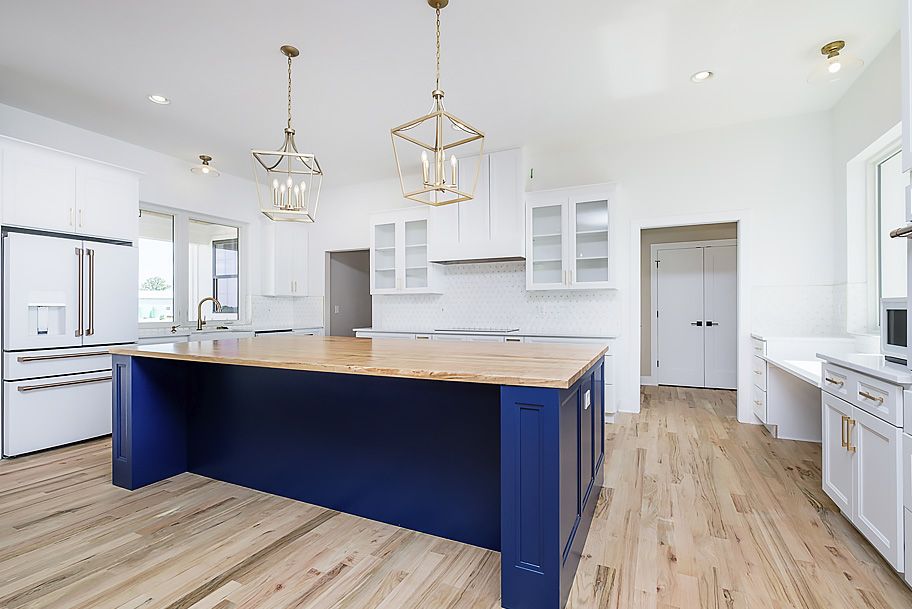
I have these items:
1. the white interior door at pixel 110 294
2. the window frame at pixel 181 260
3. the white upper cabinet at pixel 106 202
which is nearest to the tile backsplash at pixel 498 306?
the window frame at pixel 181 260

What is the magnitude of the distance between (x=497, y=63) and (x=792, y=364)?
9.93ft

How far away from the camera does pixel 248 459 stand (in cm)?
280

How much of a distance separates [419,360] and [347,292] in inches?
210

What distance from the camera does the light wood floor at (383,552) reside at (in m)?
1.75

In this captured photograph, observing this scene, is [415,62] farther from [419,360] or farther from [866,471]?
[866,471]

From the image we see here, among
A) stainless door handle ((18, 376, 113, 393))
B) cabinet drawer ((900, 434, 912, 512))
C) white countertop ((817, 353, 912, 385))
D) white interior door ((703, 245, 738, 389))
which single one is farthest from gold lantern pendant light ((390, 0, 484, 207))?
white interior door ((703, 245, 738, 389))

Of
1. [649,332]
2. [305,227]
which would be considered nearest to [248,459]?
[305,227]

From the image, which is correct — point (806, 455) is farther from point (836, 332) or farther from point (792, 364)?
point (836, 332)

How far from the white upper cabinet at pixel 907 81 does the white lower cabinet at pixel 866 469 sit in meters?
0.94

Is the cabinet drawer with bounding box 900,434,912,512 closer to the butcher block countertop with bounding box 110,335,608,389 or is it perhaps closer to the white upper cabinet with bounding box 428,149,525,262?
the butcher block countertop with bounding box 110,335,608,389

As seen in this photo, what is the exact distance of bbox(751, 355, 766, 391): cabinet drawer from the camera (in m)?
3.91

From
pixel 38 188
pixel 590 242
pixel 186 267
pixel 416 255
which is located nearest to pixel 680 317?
pixel 590 242

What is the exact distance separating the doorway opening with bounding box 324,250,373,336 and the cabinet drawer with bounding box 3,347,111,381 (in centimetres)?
313

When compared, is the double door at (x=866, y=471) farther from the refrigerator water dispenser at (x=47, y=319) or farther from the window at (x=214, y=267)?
the window at (x=214, y=267)
